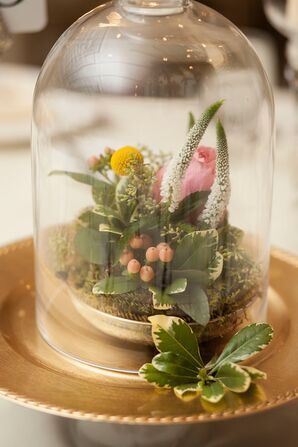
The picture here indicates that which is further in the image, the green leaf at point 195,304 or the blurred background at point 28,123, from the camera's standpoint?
the blurred background at point 28,123

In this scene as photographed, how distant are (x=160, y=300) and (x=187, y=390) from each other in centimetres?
9

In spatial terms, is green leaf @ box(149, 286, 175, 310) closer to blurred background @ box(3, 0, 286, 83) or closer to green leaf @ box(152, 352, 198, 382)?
green leaf @ box(152, 352, 198, 382)

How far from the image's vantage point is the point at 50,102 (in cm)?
79

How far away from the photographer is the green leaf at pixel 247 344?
26.0 inches

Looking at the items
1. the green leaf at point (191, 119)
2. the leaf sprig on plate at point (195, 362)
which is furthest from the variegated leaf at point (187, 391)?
the green leaf at point (191, 119)

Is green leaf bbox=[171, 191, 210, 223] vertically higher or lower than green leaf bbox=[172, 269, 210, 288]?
higher

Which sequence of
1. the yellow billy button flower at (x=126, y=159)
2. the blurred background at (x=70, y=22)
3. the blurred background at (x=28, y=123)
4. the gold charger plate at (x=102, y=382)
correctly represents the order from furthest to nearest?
1. the blurred background at (x=70, y=22)
2. the blurred background at (x=28, y=123)
3. the yellow billy button flower at (x=126, y=159)
4. the gold charger plate at (x=102, y=382)

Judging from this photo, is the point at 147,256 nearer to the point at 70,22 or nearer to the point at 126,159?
the point at 126,159

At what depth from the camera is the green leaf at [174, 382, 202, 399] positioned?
25.0 inches

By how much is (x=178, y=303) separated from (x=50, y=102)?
0.23 meters

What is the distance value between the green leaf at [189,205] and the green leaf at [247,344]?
0.35 feet

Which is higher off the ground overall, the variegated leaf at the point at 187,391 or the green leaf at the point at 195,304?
the green leaf at the point at 195,304

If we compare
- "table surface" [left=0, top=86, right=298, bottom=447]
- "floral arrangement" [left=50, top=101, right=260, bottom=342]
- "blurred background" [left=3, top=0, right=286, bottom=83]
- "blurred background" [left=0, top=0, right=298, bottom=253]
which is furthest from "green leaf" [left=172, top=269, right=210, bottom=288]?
"blurred background" [left=3, top=0, right=286, bottom=83]

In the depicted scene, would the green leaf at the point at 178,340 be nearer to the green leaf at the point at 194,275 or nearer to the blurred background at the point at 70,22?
the green leaf at the point at 194,275
